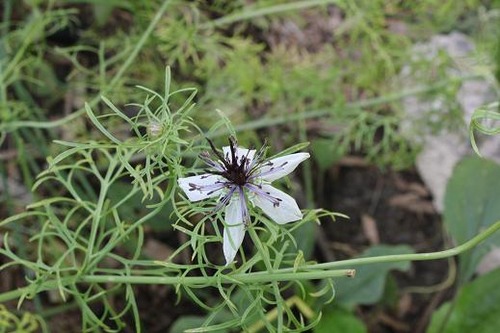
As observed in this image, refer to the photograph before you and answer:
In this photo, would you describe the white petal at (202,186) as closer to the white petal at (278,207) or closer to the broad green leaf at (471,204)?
the white petal at (278,207)

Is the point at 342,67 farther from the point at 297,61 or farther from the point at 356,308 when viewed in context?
the point at 356,308

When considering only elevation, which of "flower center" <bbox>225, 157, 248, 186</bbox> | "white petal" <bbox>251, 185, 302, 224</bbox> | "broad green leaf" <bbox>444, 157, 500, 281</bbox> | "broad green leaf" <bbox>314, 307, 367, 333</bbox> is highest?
"flower center" <bbox>225, 157, 248, 186</bbox>

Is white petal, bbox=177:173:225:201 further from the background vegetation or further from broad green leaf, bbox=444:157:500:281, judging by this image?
broad green leaf, bbox=444:157:500:281

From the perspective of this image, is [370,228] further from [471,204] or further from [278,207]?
[278,207]

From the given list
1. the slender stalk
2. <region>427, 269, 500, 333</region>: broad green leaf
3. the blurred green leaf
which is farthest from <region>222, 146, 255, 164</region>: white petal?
the blurred green leaf

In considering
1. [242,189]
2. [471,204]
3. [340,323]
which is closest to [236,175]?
[242,189]

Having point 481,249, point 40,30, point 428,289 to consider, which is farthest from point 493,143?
point 40,30
